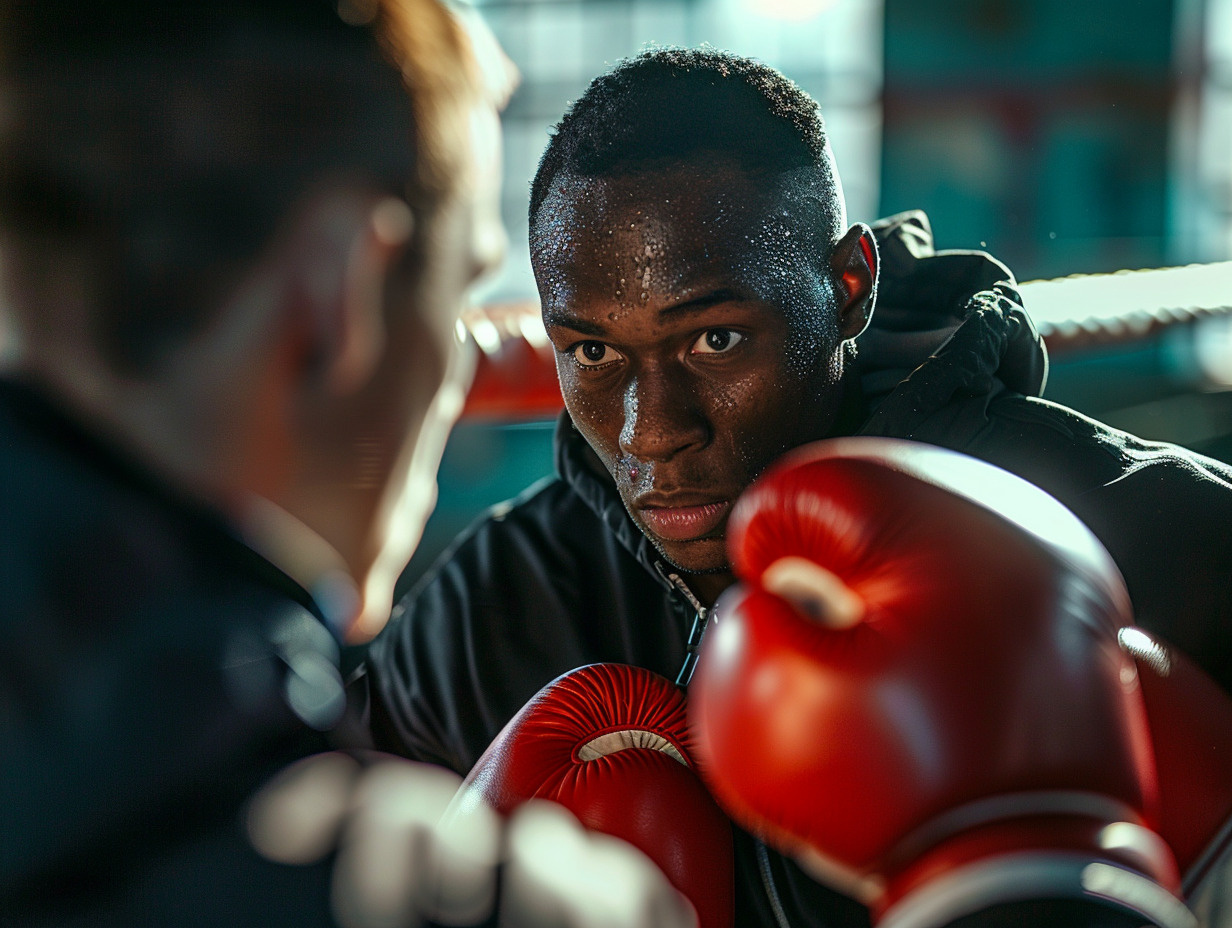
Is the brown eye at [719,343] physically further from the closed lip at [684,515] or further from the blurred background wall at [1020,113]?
the blurred background wall at [1020,113]

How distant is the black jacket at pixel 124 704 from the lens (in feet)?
2.15

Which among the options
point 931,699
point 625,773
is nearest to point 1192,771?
point 931,699

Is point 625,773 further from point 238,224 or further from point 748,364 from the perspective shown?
point 238,224

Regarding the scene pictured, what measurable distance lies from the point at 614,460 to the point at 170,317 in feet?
2.23

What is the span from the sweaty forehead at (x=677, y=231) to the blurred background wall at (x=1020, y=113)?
5.53 metres

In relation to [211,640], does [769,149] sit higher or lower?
higher

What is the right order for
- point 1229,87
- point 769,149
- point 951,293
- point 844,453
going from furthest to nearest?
point 1229,87
point 951,293
point 769,149
point 844,453

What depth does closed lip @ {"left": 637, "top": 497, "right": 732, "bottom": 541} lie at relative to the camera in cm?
123

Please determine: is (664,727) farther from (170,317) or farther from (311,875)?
(170,317)

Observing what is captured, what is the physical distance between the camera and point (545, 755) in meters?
1.07

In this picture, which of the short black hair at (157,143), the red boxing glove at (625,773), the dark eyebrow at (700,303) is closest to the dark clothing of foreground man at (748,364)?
the dark eyebrow at (700,303)

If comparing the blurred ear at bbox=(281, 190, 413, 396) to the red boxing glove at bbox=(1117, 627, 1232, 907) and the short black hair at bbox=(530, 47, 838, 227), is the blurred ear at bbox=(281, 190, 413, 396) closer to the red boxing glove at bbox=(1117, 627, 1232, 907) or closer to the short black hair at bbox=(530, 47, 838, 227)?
the short black hair at bbox=(530, 47, 838, 227)

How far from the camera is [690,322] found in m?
1.18

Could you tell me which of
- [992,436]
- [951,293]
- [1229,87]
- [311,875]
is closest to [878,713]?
[311,875]
